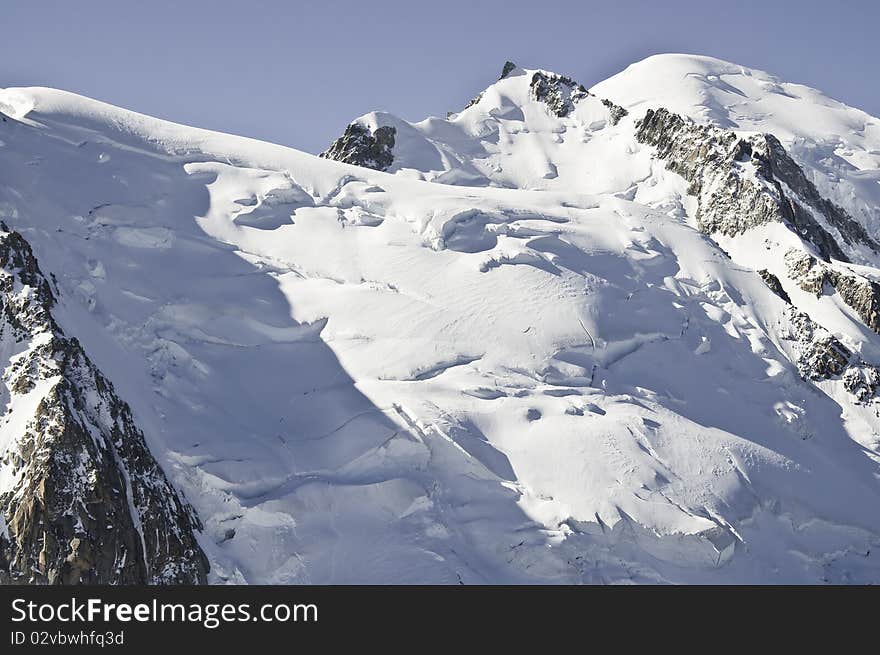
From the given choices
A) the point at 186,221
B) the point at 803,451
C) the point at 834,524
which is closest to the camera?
the point at 834,524

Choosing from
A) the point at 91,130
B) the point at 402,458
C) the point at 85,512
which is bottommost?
the point at 402,458

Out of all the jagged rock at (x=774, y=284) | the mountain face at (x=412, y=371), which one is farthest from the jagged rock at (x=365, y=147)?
the jagged rock at (x=774, y=284)

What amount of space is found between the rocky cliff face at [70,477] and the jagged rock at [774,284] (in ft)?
111

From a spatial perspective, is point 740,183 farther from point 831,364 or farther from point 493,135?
point 493,135

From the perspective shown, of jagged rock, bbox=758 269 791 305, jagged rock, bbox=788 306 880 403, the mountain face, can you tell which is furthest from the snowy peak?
jagged rock, bbox=788 306 880 403

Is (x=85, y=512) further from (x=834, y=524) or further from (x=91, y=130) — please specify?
(x=91, y=130)

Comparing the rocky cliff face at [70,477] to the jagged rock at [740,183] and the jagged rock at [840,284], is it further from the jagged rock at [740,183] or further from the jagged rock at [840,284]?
the jagged rock at [740,183]

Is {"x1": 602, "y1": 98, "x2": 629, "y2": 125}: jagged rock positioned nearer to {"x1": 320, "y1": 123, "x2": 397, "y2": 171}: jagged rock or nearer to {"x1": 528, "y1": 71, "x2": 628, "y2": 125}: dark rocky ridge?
{"x1": 528, "y1": 71, "x2": 628, "y2": 125}: dark rocky ridge

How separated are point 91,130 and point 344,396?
1120 inches

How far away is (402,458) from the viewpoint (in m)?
41.2

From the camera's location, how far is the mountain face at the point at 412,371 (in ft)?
121

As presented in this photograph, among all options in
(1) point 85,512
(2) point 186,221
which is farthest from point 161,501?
(2) point 186,221

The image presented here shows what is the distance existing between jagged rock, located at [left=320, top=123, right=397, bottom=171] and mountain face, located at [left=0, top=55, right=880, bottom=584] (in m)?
10.1

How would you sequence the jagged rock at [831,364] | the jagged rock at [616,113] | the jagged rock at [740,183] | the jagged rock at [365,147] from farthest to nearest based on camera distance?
the jagged rock at [616,113] < the jagged rock at [365,147] < the jagged rock at [740,183] < the jagged rock at [831,364]
